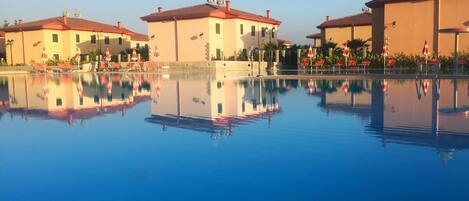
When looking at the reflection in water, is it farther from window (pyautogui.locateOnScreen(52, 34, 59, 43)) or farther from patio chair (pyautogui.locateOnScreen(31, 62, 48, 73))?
window (pyautogui.locateOnScreen(52, 34, 59, 43))

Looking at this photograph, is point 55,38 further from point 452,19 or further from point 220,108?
point 220,108

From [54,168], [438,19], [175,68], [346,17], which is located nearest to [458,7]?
[438,19]

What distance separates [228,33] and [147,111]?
28.6 meters

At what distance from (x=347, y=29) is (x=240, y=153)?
121 feet

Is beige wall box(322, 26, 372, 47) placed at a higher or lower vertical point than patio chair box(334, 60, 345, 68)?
higher

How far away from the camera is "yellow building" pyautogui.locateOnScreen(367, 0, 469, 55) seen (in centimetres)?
2591

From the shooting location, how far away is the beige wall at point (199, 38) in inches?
1441

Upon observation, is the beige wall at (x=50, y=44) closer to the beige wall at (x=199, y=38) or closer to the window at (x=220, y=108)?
the beige wall at (x=199, y=38)

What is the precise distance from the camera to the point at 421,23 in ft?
87.9

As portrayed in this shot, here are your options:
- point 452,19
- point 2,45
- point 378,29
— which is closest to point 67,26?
point 2,45

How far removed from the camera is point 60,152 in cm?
Answer: 606

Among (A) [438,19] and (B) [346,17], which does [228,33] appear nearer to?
(B) [346,17]

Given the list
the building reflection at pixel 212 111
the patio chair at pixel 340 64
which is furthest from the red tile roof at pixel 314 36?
the building reflection at pixel 212 111

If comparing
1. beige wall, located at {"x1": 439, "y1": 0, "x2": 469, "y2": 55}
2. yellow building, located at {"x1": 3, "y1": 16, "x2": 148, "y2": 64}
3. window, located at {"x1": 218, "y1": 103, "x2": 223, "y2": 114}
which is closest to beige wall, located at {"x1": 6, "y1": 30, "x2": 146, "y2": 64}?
→ yellow building, located at {"x1": 3, "y1": 16, "x2": 148, "y2": 64}
